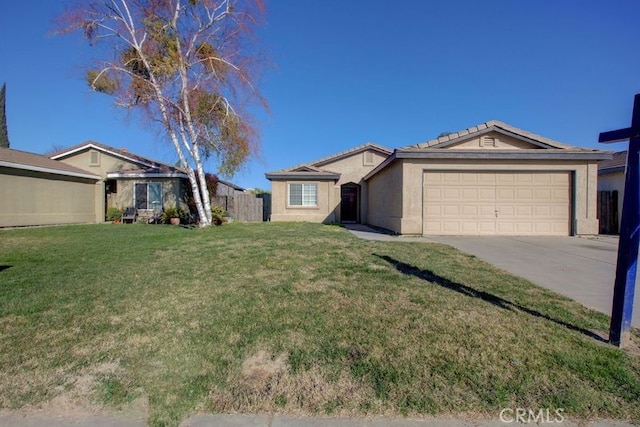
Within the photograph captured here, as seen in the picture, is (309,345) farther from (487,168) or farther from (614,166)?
(614,166)

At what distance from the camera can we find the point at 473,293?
15.3 feet

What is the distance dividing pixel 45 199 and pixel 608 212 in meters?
27.1

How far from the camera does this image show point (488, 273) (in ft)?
19.5

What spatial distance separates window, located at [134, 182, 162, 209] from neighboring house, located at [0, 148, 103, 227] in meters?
2.75

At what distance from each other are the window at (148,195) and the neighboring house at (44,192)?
2.75 m

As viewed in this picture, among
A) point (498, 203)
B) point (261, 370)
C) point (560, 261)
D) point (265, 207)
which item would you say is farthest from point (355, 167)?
point (261, 370)

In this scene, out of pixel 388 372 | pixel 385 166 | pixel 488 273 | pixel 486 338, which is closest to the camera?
pixel 388 372

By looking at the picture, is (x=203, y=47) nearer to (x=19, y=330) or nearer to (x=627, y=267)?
(x=19, y=330)

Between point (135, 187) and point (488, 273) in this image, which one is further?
point (135, 187)

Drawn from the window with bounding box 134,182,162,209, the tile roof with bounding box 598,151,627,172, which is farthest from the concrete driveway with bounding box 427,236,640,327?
the window with bounding box 134,182,162,209

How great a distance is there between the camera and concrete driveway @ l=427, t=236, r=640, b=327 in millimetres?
4934

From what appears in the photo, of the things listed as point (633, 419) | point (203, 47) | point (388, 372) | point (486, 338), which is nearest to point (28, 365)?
point (388, 372)

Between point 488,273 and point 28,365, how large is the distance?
6.47 m

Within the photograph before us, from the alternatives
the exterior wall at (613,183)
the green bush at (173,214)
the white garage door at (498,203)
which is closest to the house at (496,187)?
the white garage door at (498,203)
